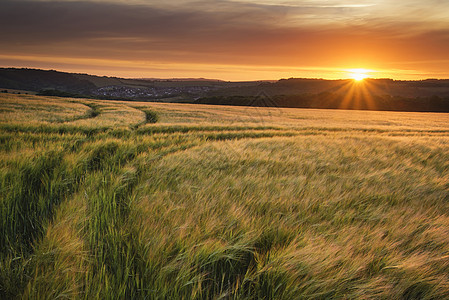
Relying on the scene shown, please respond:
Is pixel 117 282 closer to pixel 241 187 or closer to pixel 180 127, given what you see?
pixel 241 187

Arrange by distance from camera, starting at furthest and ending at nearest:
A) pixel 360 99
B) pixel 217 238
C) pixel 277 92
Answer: pixel 277 92 < pixel 360 99 < pixel 217 238

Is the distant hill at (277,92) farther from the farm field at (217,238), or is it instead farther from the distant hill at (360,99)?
the farm field at (217,238)

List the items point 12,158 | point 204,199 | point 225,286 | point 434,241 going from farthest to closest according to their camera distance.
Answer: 1. point 12,158
2. point 204,199
3. point 434,241
4. point 225,286

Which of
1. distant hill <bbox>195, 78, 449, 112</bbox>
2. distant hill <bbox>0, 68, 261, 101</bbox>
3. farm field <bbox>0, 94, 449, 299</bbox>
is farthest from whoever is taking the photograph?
distant hill <bbox>0, 68, 261, 101</bbox>

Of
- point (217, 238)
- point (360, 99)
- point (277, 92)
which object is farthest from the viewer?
point (277, 92)

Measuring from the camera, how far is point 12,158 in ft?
9.89

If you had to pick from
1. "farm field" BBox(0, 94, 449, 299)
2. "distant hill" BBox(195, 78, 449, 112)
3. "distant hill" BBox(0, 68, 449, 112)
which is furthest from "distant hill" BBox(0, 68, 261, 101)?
"farm field" BBox(0, 94, 449, 299)

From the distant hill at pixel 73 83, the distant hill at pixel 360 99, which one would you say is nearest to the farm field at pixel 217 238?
the distant hill at pixel 360 99

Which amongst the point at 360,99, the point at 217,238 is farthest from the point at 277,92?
the point at 217,238

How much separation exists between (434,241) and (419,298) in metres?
0.74

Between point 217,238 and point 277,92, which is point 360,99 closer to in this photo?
point 277,92

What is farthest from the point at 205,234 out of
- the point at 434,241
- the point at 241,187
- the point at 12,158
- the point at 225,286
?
the point at 12,158

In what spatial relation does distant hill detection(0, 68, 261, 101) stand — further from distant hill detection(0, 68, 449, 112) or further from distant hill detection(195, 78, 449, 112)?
distant hill detection(195, 78, 449, 112)

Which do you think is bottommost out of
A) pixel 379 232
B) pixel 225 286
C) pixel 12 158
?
pixel 225 286
